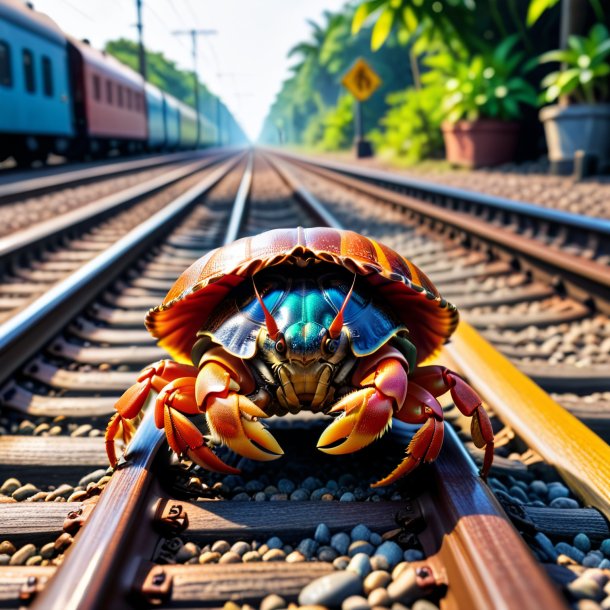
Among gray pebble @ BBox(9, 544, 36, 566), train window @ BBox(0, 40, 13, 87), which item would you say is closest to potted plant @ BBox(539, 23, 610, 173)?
train window @ BBox(0, 40, 13, 87)

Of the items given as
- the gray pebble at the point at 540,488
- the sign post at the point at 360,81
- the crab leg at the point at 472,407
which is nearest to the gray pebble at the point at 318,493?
the crab leg at the point at 472,407

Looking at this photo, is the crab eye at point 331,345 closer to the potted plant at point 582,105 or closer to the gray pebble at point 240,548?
the gray pebble at point 240,548

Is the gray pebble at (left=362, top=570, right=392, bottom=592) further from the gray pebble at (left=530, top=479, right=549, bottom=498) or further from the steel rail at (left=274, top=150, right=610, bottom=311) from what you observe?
the steel rail at (left=274, top=150, right=610, bottom=311)

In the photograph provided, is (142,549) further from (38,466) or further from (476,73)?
(476,73)

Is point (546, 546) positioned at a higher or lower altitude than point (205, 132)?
higher

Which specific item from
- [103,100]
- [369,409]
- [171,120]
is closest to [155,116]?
[171,120]

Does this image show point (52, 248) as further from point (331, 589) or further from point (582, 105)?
point (582, 105)
